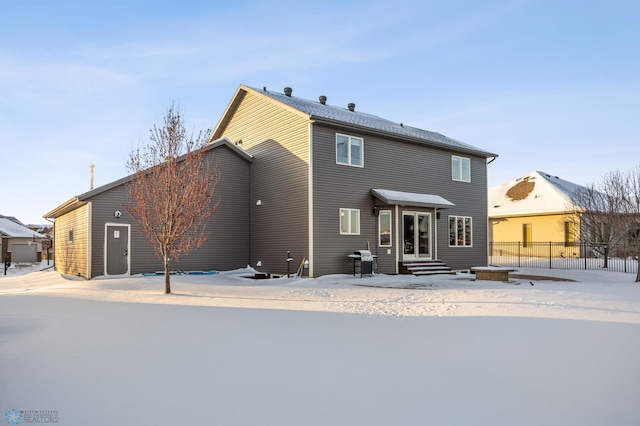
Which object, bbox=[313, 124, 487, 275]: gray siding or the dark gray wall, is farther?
the dark gray wall

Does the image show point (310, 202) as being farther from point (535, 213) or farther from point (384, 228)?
point (535, 213)

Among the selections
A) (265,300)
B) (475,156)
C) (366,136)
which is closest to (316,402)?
(265,300)


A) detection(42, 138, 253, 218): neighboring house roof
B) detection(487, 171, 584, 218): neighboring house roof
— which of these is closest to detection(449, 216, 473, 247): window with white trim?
detection(487, 171, 584, 218): neighboring house roof

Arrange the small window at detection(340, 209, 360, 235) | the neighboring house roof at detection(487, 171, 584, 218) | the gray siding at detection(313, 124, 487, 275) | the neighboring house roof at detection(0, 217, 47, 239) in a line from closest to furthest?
1. the gray siding at detection(313, 124, 487, 275)
2. the small window at detection(340, 209, 360, 235)
3. the neighboring house roof at detection(487, 171, 584, 218)
4. the neighboring house roof at detection(0, 217, 47, 239)

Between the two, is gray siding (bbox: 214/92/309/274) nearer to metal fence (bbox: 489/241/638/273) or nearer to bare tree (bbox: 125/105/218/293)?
bare tree (bbox: 125/105/218/293)

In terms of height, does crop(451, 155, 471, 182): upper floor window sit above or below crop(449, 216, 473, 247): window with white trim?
above

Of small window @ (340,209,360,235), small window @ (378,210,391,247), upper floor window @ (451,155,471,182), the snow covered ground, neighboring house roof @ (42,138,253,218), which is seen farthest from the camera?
upper floor window @ (451,155,471,182)

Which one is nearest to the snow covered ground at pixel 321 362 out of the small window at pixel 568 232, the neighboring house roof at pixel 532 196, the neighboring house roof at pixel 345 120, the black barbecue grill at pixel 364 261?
the black barbecue grill at pixel 364 261

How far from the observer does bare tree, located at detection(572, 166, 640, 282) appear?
18688 mm

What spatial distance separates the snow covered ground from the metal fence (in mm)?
13837

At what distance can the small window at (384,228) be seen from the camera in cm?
1902

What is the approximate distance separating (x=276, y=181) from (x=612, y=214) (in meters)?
16.8

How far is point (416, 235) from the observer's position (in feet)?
65.6

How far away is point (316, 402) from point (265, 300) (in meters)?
6.76
